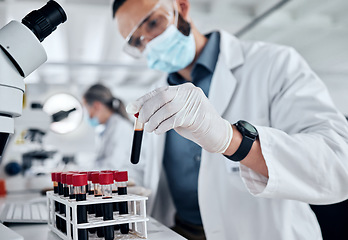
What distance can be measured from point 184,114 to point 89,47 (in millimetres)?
4155

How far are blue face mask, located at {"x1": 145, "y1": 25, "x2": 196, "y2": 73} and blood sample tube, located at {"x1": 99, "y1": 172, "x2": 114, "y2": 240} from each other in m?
0.86

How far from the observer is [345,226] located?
4.62ft

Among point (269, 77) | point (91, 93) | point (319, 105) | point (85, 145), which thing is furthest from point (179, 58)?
point (85, 145)

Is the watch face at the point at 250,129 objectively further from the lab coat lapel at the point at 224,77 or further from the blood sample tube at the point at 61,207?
the blood sample tube at the point at 61,207

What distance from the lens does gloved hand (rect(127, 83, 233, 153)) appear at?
0.89 meters

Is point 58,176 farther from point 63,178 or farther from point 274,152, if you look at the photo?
point 274,152

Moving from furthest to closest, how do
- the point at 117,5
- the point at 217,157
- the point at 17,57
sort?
the point at 117,5
the point at 217,157
the point at 17,57

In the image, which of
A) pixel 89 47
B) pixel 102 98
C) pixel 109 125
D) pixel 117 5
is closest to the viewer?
pixel 117 5

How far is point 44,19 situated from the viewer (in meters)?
0.80

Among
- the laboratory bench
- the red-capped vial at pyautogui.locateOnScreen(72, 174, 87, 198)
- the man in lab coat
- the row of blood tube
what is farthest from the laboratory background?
the red-capped vial at pyautogui.locateOnScreen(72, 174, 87, 198)

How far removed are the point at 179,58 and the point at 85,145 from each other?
3445mm

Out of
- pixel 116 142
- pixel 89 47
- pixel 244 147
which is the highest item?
pixel 89 47

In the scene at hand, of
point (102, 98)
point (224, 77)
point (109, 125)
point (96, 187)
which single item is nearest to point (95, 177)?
point (96, 187)

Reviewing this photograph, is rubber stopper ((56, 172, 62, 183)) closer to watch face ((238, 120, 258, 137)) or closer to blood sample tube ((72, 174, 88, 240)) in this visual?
blood sample tube ((72, 174, 88, 240))
